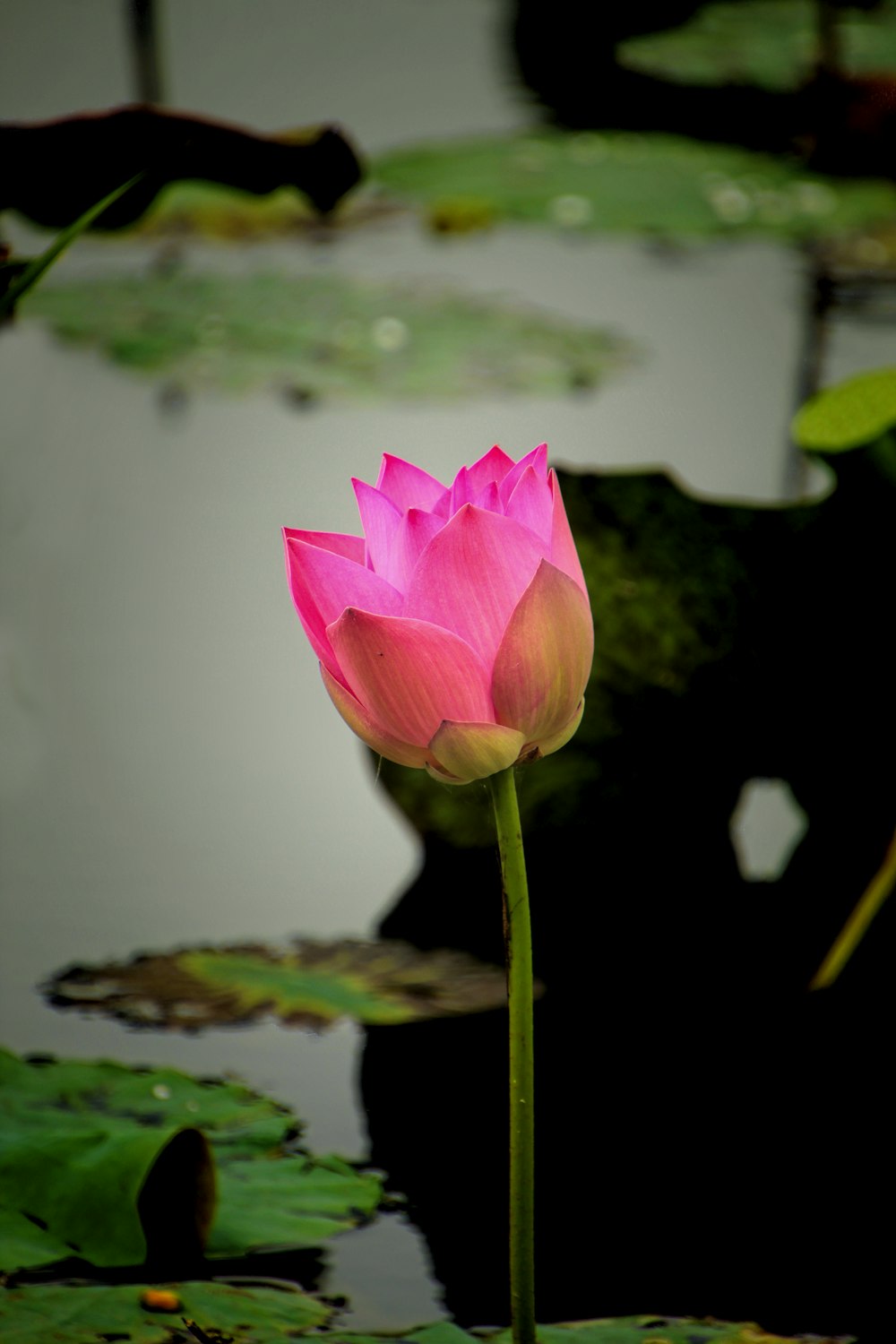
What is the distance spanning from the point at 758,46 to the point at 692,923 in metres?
3.10

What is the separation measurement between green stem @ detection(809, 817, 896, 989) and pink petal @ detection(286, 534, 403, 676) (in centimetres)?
41

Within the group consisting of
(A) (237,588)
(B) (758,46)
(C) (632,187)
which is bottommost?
(A) (237,588)

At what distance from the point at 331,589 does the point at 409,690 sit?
42mm

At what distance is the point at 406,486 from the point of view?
49 centimetres

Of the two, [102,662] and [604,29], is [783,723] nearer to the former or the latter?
[102,662]

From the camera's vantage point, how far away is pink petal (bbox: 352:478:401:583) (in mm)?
456

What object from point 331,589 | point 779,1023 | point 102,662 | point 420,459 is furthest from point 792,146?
point 331,589

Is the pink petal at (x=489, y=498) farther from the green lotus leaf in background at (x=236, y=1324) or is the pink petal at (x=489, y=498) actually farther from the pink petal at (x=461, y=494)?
the green lotus leaf in background at (x=236, y=1324)

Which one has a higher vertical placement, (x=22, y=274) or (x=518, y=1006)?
(x=22, y=274)

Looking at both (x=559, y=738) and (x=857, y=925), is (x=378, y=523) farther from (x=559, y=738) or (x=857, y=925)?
(x=857, y=925)

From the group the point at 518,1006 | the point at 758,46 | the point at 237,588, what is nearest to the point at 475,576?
the point at 518,1006

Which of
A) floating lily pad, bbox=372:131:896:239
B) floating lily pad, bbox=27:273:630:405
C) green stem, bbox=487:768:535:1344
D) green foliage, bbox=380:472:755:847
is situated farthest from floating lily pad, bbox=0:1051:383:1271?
floating lily pad, bbox=372:131:896:239

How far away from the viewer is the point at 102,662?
1.19m

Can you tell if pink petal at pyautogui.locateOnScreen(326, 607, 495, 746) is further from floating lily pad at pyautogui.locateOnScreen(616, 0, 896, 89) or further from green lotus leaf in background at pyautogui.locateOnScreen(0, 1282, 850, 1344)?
floating lily pad at pyautogui.locateOnScreen(616, 0, 896, 89)
